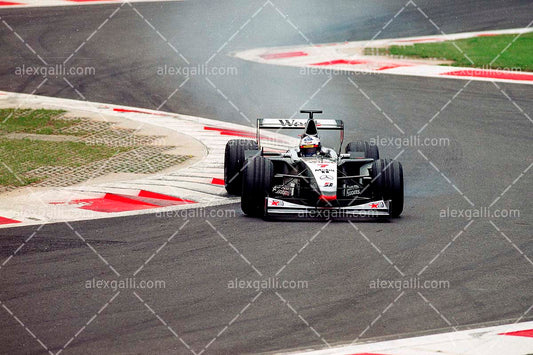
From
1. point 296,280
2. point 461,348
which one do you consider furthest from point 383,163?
point 461,348

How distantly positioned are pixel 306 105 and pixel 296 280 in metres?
11.9

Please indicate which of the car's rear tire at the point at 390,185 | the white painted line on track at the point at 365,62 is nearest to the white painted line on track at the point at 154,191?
the car's rear tire at the point at 390,185

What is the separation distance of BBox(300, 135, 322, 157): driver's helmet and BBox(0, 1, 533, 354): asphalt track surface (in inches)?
50.7

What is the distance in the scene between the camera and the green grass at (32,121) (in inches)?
754

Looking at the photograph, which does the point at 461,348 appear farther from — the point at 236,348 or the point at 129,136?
the point at 129,136

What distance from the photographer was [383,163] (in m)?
13.6

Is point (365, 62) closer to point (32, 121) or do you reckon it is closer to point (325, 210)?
point (32, 121)

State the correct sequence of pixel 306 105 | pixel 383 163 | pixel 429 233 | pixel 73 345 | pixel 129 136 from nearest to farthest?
pixel 73 345 → pixel 429 233 → pixel 383 163 → pixel 129 136 → pixel 306 105

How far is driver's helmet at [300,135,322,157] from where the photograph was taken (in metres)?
14.2

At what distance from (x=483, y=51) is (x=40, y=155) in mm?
14673

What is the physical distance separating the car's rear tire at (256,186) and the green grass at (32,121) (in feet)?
22.3

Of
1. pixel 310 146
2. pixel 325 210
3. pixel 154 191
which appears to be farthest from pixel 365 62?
pixel 325 210

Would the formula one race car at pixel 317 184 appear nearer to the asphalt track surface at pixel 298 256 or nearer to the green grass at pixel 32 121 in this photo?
the asphalt track surface at pixel 298 256

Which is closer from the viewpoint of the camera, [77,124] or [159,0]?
[77,124]
